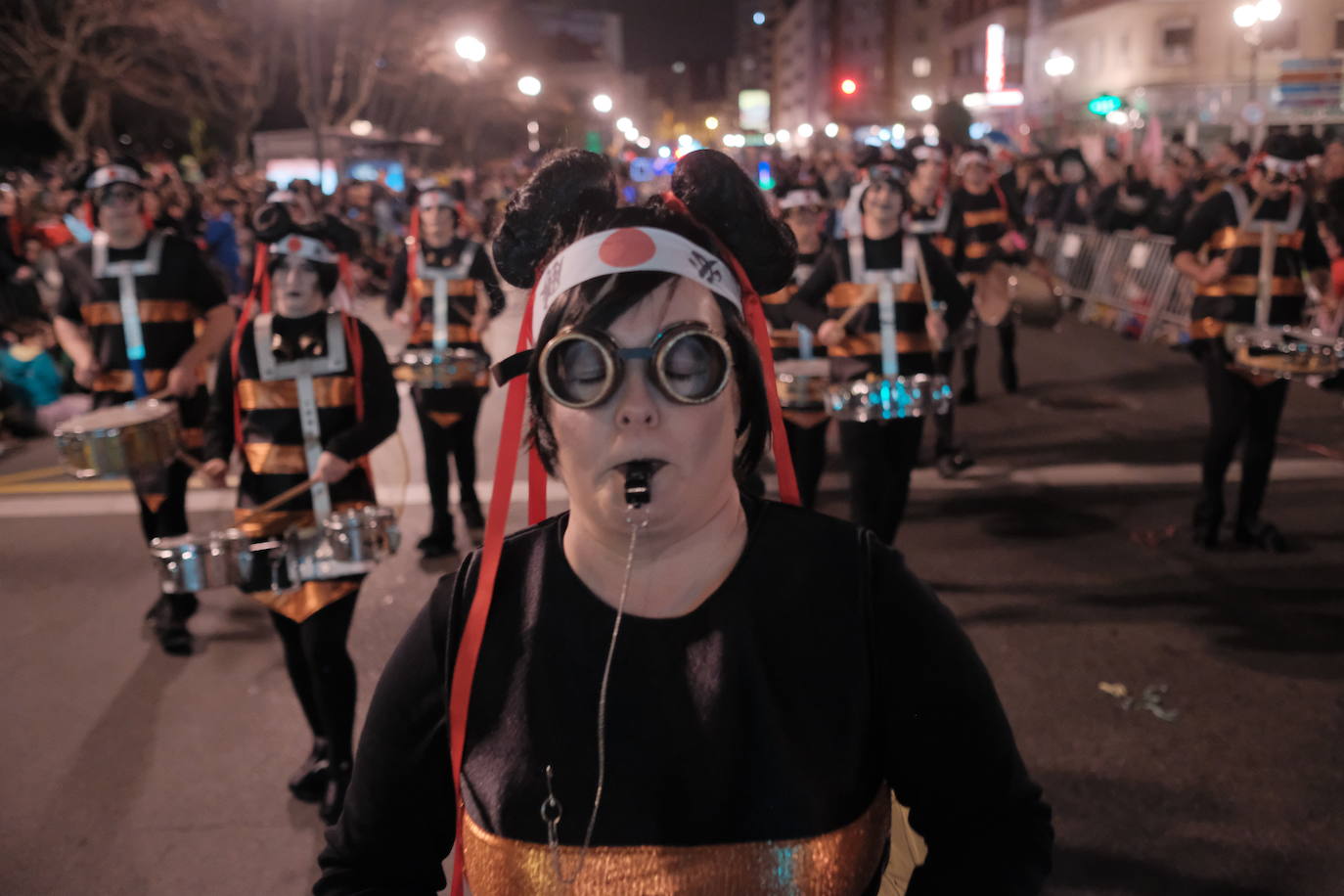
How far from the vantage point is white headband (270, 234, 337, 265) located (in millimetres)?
3830

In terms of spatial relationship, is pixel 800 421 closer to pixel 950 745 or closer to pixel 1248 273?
pixel 1248 273

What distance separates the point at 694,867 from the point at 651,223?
2.87ft

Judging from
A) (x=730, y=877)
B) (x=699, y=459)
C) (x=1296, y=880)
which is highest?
(x=699, y=459)

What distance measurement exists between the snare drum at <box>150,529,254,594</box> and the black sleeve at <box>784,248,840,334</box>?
292 centimetres

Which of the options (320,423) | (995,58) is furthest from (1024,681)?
(995,58)

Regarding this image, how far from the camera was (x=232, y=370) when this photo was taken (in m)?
3.97

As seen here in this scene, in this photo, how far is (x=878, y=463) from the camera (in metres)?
5.24

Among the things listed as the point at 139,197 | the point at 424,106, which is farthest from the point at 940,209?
the point at 424,106

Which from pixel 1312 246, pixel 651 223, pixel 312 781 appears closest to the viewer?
pixel 651 223

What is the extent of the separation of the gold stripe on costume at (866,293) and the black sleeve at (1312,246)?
2.28m

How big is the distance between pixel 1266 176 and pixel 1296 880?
3.75 metres

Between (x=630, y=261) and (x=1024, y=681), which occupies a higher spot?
(x=630, y=261)

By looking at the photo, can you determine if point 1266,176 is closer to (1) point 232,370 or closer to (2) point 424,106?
(1) point 232,370

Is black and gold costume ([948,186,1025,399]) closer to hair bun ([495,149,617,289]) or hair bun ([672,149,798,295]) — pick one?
hair bun ([672,149,798,295])
